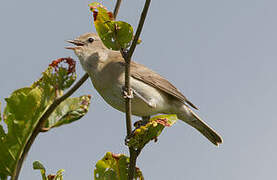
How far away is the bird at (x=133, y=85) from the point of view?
4.76m

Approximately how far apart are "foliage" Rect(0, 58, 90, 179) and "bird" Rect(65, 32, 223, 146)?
2623 millimetres

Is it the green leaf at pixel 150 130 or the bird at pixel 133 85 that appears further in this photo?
the bird at pixel 133 85

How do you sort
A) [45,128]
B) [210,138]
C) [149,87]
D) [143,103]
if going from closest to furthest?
1. [45,128]
2. [143,103]
3. [149,87]
4. [210,138]

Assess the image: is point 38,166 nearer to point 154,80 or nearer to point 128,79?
point 128,79

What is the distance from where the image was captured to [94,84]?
16.3 ft

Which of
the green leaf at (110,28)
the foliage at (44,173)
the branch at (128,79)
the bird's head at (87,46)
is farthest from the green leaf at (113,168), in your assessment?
the bird's head at (87,46)

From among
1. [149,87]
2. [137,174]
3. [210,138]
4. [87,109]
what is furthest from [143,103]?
[87,109]

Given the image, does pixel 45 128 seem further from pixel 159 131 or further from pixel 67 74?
pixel 159 131

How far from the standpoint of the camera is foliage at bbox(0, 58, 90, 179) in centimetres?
178

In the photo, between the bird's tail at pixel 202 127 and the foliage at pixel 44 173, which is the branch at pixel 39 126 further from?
the bird's tail at pixel 202 127

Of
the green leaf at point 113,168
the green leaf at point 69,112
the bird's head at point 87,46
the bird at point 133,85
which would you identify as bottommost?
the green leaf at point 113,168

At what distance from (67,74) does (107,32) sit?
1.82 feet

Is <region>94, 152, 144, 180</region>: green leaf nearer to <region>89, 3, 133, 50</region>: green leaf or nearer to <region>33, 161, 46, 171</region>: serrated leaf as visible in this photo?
→ <region>33, 161, 46, 171</region>: serrated leaf

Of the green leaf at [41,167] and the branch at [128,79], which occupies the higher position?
the branch at [128,79]
